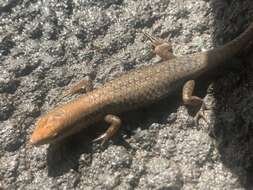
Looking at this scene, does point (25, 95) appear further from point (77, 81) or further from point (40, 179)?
point (40, 179)

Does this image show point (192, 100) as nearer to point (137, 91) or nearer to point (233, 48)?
point (137, 91)

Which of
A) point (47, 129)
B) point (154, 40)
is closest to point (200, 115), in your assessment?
point (154, 40)

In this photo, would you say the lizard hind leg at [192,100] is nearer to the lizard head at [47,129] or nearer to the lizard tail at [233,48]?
the lizard tail at [233,48]

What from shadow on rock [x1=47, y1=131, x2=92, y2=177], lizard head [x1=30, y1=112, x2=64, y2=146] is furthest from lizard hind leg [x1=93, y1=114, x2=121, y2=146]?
lizard head [x1=30, y1=112, x2=64, y2=146]

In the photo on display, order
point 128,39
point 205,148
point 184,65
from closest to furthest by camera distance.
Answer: point 205,148 → point 184,65 → point 128,39

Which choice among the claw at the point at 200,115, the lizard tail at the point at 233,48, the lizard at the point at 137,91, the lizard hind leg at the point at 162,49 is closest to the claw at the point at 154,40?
the lizard hind leg at the point at 162,49

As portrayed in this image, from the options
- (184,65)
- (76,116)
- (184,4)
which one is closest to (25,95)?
(76,116)

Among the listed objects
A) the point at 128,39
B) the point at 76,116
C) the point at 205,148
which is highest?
the point at 128,39

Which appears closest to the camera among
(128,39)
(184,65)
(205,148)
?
(205,148)
